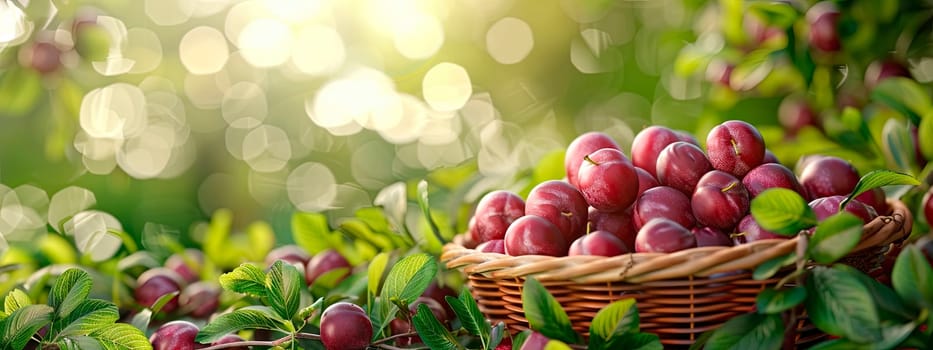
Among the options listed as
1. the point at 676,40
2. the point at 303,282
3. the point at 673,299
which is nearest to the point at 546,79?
the point at 676,40

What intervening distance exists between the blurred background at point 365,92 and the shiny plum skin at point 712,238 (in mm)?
339

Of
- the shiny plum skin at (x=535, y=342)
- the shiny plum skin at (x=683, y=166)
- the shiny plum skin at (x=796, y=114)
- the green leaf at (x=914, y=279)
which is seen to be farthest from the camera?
the shiny plum skin at (x=796, y=114)

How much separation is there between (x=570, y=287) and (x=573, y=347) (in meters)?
0.05

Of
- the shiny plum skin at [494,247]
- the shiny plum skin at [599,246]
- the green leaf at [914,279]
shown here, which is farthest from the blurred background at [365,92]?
the green leaf at [914,279]

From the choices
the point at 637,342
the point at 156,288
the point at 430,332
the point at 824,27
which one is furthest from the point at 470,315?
the point at 824,27

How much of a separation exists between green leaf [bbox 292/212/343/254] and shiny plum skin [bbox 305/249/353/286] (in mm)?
89

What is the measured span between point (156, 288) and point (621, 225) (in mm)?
572

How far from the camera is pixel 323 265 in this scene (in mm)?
950

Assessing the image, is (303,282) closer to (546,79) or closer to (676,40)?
(676,40)

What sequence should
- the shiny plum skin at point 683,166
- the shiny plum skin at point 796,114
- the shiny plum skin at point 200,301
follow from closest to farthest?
the shiny plum skin at point 683,166
the shiny plum skin at point 200,301
the shiny plum skin at point 796,114

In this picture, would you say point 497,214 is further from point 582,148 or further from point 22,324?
point 22,324

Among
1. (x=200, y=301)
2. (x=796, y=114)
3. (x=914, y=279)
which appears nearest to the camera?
(x=914, y=279)

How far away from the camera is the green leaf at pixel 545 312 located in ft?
2.02

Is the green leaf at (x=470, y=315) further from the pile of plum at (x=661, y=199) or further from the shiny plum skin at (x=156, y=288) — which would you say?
the shiny plum skin at (x=156, y=288)
